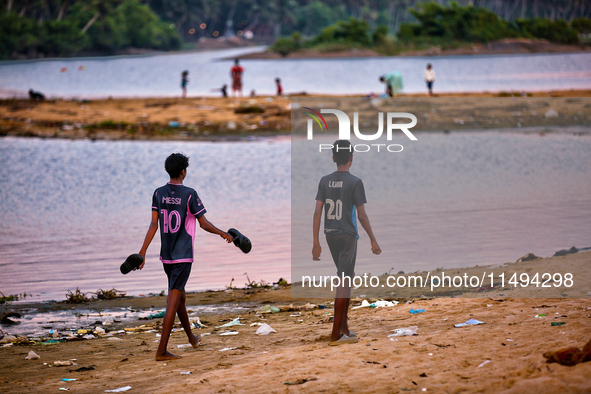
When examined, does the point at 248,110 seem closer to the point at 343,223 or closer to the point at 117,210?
the point at 117,210

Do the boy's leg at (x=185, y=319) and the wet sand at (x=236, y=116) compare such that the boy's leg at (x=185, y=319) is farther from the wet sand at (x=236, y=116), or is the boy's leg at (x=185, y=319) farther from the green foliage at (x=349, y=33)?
the green foliage at (x=349, y=33)

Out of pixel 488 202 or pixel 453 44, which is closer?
pixel 488 202

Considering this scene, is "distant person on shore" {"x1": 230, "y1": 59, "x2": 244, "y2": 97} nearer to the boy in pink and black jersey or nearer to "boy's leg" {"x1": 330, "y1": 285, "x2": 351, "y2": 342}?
the boy in pink and black jersey

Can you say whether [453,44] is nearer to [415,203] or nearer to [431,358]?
[415,203]

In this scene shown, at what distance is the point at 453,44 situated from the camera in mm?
73250

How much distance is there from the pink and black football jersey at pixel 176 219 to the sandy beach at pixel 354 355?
0.82 meters

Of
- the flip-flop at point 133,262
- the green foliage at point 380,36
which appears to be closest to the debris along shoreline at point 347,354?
the flip-flop at point 133,262

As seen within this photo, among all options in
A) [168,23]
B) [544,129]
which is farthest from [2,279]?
[168,23]

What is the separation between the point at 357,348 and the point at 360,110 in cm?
1883

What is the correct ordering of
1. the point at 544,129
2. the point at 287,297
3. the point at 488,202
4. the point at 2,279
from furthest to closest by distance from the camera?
1. the point at 544,129
2. the point at 488,202
3. the point at 2,279
4. the point at 287,297

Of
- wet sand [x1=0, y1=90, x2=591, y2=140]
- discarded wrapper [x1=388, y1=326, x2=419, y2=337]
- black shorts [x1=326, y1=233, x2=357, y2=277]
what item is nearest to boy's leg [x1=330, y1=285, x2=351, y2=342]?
black shorts [x1=326, y1=233, x2=357, y2=277]

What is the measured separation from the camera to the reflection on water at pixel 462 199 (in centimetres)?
880

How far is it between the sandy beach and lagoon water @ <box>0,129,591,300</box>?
2.02 metres

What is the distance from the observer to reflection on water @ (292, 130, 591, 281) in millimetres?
8797
